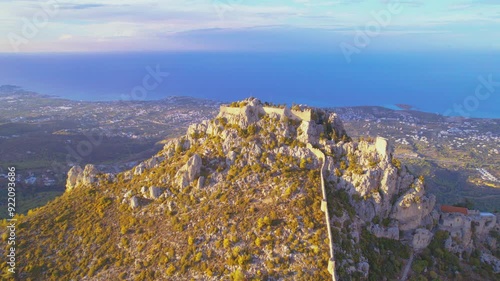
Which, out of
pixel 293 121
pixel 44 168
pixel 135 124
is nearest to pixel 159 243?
pixel 293 121

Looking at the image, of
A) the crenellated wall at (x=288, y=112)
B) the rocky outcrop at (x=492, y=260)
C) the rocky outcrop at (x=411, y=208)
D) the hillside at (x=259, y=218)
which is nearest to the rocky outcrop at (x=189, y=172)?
the hillside at (x=259, y=218)

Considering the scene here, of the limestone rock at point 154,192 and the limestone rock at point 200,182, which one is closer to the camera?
the limestone rock at point 200,182

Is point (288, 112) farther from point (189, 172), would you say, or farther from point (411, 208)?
point (411, 208)

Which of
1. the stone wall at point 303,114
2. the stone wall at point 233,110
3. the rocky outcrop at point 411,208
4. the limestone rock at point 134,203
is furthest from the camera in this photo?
the stone wall at point 233,110

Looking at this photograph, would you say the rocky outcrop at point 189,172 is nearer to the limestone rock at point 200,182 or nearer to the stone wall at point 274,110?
the limestone rock at point 200,182

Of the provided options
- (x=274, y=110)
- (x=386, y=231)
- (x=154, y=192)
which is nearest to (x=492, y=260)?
(x=386, y=231)

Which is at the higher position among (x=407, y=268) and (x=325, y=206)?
(x=325, y=206)
